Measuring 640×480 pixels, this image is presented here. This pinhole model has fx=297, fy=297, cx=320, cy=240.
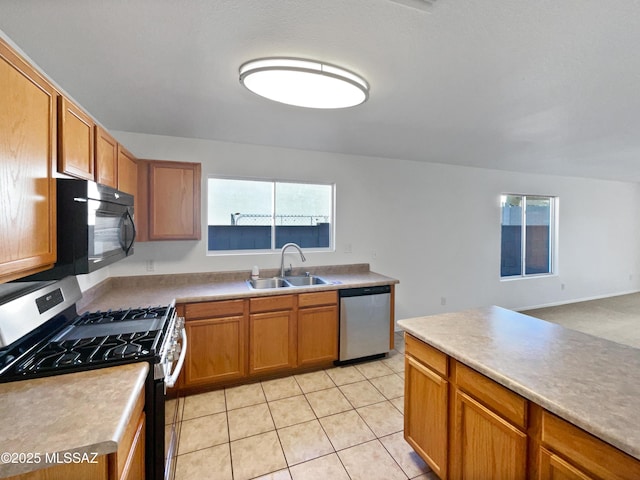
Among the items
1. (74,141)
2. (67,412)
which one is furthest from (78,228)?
(67,412)

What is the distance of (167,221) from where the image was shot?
A: 2789 mm

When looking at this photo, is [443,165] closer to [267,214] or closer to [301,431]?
[267,214]

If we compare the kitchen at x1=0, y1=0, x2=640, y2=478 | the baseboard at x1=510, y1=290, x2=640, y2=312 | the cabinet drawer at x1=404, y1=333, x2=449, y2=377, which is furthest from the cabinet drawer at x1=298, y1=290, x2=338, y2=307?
the baseboard at x1=510, y1=290, x2=640, y2=312

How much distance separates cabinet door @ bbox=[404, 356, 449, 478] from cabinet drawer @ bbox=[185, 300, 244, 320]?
1551 mm

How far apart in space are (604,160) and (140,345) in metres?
5.74

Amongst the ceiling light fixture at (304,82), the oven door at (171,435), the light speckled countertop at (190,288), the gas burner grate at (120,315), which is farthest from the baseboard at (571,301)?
the gas burner grate at (120,315)

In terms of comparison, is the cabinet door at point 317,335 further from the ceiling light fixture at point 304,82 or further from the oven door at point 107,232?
the ceiling light fixture at point 304,82

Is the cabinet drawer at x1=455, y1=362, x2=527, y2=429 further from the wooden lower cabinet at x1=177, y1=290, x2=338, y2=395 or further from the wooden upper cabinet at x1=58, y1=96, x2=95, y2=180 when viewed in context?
the wooden upper cabinet at x1=58, y1=96, x2=95, y2=180

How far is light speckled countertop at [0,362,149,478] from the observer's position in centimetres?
88

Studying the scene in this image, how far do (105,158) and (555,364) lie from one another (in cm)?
277

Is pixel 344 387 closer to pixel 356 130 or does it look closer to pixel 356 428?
pixel 356 428

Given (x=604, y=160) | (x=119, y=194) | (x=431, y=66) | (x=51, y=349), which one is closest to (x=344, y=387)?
(x=51, y=349)

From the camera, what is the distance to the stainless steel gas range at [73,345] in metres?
1.28

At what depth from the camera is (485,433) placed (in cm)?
134
